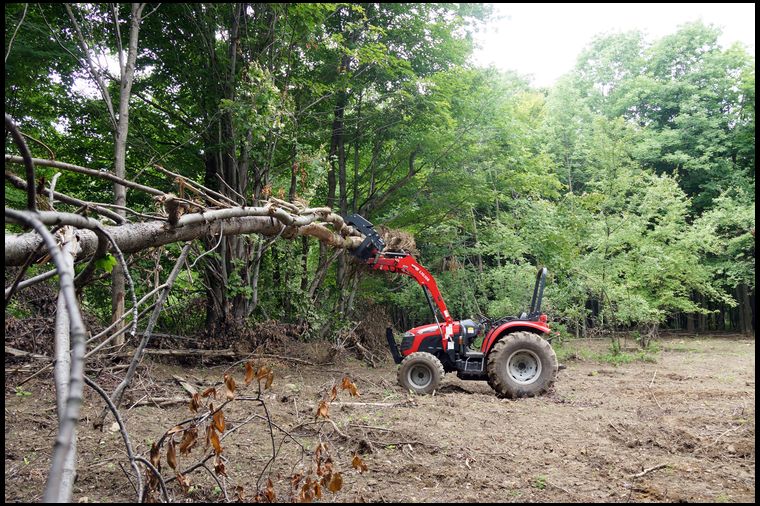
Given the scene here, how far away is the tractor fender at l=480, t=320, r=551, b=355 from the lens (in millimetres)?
7840

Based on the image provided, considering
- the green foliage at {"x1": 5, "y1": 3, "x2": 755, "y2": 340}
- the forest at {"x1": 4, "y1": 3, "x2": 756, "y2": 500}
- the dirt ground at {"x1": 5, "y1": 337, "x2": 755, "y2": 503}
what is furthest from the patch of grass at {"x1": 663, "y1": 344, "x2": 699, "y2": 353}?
the dirt ground at {"x1": 5, "y1": 337, "x2": 755, "y2": 503}

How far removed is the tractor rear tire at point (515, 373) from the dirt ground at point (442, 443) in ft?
1.02

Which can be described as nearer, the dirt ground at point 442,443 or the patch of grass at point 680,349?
the dirt ground at point 442,443

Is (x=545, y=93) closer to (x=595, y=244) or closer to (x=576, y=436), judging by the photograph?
(x=595, y=244)

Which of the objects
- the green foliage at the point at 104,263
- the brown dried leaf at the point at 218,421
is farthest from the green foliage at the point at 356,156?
the brown dried leaf at the point at 218,421

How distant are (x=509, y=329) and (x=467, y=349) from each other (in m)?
0.82

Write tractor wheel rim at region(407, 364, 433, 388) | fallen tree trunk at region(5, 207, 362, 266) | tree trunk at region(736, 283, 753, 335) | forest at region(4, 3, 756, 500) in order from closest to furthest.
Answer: fallen tree trunk at region(5, 207, 362, 266), forest at region(4, 3, 756, 500), tractor wheel rim at region(407, 364, 433, 388), tree trunk at region(736, 283, 753, 335)

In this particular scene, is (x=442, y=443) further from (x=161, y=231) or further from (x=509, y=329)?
(x=509, y=329)

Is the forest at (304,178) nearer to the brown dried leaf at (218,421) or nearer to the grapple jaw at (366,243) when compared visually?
the grapple jaw at (366,243)

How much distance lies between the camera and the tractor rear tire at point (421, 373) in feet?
25.1

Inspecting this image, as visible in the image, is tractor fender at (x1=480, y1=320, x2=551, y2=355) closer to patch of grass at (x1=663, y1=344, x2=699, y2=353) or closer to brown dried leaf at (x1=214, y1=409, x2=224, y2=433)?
brown dried leaf at (x1=214, y1=409, x2=224, y2=433)

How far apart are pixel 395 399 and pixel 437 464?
3010mm

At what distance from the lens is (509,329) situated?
26.2ft

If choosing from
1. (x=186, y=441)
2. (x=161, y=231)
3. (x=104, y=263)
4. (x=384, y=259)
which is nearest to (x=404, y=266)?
(x=384, y=259)
